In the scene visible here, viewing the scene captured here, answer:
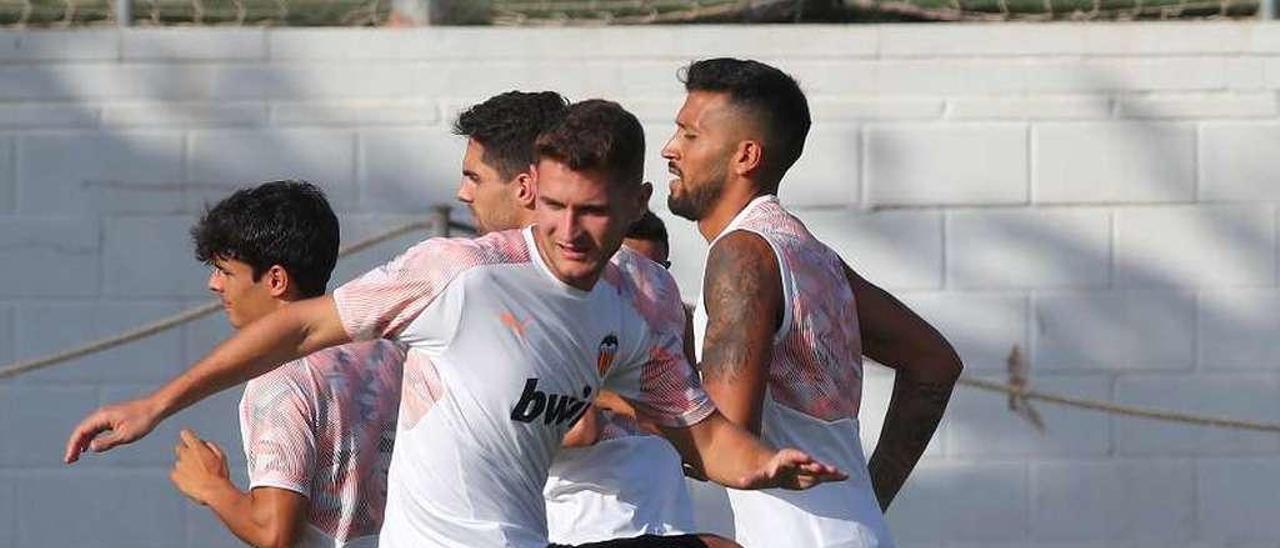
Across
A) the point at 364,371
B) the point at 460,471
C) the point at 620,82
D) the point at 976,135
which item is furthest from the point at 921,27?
the point at 460,471

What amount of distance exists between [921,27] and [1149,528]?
5.19ft

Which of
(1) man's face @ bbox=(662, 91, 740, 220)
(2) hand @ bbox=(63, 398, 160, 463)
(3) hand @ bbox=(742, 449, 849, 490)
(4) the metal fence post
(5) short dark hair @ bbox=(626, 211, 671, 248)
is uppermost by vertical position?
(4) the metal fence post

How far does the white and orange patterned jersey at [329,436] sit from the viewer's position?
13.3 ft

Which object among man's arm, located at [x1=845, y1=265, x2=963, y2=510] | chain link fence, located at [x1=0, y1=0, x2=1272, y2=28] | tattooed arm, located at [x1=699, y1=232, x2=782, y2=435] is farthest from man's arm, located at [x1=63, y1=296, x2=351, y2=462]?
chain link fence, located at [x1=0, y1=0, x2=1272, y2=28]

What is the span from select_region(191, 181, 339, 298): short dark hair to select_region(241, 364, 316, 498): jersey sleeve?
0.20 meters

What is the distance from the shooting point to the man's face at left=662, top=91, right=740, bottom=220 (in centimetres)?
431

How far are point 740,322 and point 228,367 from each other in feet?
3.14

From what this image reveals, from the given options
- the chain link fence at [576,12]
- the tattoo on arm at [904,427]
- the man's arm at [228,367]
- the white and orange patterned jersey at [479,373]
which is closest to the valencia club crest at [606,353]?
the white and orange patterned jersey at [479,373]

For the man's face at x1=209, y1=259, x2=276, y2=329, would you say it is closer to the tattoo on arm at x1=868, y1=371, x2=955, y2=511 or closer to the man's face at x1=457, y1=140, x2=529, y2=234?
the man's face at x1=457, y1=140, x2=529, y2=234

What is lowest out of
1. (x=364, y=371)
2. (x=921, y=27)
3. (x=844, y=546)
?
(x=844, y=546)

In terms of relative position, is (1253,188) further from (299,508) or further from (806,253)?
(299,508)

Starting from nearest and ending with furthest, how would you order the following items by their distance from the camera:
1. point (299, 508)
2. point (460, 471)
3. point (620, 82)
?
point (460, 471)
point (299, 508)
point (620, 82)

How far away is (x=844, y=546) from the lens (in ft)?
13.6

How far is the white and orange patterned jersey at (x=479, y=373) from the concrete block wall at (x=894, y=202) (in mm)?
3071
